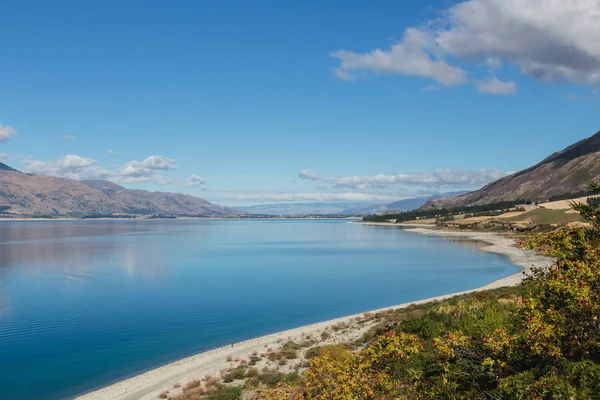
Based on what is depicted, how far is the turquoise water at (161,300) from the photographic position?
38375 mm

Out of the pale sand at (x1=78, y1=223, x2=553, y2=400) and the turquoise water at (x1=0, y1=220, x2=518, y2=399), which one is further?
the turquoise water at (x1=0, y1=220, x2=518, y2=399)

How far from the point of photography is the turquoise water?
126 feet

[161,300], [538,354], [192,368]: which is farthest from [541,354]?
[161,300]

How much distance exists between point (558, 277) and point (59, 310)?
6110 centimetres

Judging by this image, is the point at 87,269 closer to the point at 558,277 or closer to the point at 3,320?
the point at 3,320

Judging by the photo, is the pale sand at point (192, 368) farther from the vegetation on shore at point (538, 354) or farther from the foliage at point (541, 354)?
the foliage at point (541, 354)

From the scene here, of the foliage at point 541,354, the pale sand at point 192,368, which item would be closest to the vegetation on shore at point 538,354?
the foliage at point 541,354

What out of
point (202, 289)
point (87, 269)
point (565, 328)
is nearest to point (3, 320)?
point (202, 289)

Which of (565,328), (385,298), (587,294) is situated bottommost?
(385,298)

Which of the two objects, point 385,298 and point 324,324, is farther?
point 385,298

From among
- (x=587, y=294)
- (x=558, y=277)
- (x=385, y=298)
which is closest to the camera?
(x=587, y=294)

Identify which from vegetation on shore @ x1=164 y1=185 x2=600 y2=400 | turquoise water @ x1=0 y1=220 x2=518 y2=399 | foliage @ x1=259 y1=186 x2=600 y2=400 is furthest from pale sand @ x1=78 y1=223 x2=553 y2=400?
foliage @ x1=259 y1=186 x2=600 y2=400

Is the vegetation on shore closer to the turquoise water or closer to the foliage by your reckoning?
the foliage

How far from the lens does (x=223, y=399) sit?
1025 inches
